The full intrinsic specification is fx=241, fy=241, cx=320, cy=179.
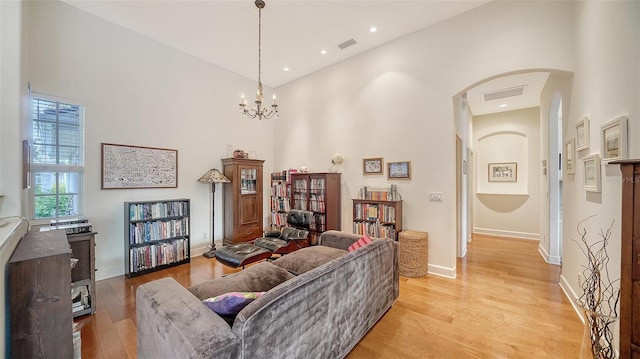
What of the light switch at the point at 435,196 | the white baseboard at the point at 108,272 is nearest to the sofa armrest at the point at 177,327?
the white baseboard at the point at 108,272

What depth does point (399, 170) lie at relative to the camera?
12.8 feet

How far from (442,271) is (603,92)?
8.58 ft

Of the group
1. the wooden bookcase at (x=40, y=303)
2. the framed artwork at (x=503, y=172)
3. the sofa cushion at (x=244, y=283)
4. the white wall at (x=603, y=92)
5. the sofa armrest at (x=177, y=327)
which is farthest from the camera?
the framed artwork at (x=503, y=172)

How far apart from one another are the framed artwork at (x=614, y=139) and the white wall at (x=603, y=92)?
0.16 ft

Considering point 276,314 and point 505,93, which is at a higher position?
point 505,93

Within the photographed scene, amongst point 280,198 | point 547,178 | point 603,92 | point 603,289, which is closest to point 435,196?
point 603,289

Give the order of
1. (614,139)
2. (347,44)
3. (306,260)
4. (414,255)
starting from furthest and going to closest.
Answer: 1. (347,44)
2. (414,255)
3. (306,260)
4. (614,139)

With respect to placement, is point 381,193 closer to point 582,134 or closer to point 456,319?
point 456,319

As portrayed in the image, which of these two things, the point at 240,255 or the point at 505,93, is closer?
the point at 240,255

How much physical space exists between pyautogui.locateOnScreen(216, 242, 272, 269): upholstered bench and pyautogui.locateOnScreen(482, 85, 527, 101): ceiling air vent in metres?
5.21

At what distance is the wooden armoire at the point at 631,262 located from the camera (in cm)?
114

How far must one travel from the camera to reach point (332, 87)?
485 centimetres

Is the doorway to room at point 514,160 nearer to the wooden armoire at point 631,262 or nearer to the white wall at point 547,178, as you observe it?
the white wall at point 547,178

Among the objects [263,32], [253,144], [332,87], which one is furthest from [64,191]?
[332,87]
